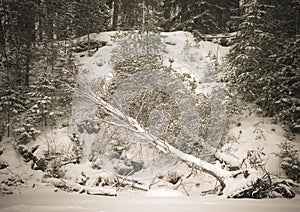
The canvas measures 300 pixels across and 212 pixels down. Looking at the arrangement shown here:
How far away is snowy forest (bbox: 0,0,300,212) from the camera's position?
28.9 ft

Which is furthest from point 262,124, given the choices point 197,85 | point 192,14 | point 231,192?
point 192,14

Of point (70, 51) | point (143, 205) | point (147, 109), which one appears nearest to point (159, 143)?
point (147, 109)

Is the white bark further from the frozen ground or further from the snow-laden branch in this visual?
the frozen ground

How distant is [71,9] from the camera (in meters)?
15.2

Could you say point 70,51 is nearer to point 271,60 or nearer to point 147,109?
point 147,109

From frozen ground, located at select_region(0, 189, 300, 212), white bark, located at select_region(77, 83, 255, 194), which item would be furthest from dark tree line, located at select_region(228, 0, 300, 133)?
frozen ground, located at select_region(0, 189, 300, 212)

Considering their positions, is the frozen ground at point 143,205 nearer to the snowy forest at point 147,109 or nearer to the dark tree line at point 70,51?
the snowy forest at point 147,109

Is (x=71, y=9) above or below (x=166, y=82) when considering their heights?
above

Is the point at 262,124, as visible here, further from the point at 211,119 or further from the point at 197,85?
the point at 197,85

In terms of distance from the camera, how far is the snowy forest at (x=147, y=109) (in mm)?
8820

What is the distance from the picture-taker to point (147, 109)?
418 inches

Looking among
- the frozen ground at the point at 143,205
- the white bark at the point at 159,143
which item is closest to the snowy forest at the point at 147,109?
the white bark at the point at 159,143

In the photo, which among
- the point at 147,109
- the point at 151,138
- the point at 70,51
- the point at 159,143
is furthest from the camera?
the point at 70,51

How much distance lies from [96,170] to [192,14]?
33.0 ft
